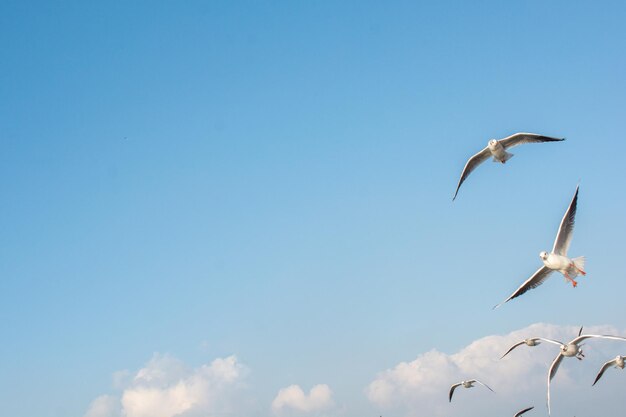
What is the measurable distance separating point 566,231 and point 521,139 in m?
9.69

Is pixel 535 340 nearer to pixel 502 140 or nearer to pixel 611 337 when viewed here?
pixel 611 337

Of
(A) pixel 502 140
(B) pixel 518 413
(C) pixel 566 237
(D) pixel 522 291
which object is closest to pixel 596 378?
(B) pixel 518 413

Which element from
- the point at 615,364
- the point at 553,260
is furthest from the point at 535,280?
the point at 615,364

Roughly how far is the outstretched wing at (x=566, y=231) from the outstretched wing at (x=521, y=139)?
7.25 metres

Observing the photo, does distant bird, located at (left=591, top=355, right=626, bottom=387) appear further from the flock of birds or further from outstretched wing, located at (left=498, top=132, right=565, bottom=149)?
outstretched wing, located at (left=498, top=132, right=565, bottom=149)

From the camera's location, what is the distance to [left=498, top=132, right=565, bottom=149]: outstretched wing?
50656 millimetres

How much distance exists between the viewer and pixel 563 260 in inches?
1834

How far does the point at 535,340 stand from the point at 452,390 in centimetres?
2039

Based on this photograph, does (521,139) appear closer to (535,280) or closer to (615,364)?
(535,280)

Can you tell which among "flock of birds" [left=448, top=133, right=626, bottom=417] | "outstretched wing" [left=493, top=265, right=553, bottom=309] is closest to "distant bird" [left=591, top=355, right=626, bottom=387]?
"flock of birds" [left=448, top=133, right=626, bottom=417]

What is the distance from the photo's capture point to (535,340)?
56.6 m

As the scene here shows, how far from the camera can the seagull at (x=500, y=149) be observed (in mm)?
51344

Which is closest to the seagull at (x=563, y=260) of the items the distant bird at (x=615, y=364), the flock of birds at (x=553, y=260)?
the flock of birds at (x=553, y=260)

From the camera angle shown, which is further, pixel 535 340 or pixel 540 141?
pixel 535 340
